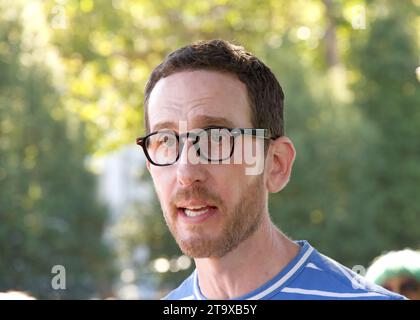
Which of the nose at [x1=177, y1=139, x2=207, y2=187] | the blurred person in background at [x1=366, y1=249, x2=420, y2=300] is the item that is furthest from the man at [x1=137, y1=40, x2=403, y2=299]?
the blurred person in background at [x1=366, y1=249, x2=420, y2=300]

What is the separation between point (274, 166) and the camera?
80.7 inches

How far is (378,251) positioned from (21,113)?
20.1ft

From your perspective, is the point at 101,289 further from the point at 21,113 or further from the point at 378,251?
the point at 378,251

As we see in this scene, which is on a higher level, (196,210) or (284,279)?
(196,210)

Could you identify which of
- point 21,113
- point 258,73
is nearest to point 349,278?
point 258,73

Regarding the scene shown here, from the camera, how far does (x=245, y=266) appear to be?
1939 mm

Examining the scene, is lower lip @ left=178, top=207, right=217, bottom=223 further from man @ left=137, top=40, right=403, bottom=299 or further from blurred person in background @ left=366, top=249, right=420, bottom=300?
blurred person in background @ left=366, top=249, right=420, bottom=300

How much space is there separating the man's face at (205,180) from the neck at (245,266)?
4 centimetres

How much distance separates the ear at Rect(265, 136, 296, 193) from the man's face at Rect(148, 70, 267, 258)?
0.19ft

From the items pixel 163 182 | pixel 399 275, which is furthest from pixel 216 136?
pixel 399 275

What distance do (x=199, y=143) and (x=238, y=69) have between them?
241mm

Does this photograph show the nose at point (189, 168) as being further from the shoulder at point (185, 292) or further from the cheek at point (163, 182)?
the shoulder at point (185, 292)

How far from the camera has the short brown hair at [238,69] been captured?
1958 millimetres

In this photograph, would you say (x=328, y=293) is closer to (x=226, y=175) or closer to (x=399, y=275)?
(x=226, y=175)
